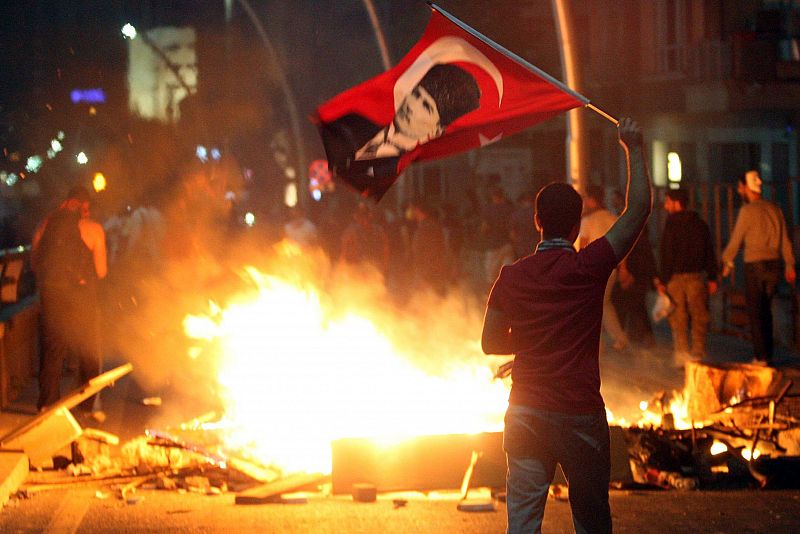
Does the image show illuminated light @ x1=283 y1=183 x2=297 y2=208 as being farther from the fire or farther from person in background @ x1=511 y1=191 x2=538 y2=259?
A: the fire

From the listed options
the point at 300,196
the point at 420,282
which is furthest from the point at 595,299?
the point at 300,196

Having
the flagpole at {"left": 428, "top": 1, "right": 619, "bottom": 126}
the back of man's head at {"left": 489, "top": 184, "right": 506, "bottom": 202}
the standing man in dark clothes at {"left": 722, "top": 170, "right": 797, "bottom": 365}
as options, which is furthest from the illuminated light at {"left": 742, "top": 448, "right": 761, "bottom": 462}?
the back of man's head at {"left": 489, "top": 184, "right": 506, "bottom": 202}

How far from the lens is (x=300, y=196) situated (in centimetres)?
3966

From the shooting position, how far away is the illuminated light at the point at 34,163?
45669 mm

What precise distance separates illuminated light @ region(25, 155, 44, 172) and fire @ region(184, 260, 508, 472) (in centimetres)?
3505

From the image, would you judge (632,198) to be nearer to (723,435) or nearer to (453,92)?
(453,92)

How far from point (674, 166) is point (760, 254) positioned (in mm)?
26510

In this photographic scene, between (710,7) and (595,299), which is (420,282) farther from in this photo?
(710,7)

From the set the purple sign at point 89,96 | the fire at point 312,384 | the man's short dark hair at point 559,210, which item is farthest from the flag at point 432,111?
the purple sign at point 89,96

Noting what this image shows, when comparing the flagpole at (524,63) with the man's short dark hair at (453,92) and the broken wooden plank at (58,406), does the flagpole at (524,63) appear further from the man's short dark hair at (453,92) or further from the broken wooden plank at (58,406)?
the broken wooden plank at (58,406)

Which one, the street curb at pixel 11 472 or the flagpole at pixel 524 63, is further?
the street curb at pixel 11 472

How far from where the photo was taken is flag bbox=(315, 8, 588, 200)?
6.76 m

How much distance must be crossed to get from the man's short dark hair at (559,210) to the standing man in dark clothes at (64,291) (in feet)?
24.6

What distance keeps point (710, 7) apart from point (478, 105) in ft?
109
